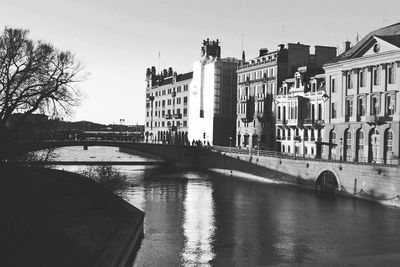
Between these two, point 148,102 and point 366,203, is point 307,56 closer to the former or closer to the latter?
point 366,203

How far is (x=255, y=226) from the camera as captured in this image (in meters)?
43.5

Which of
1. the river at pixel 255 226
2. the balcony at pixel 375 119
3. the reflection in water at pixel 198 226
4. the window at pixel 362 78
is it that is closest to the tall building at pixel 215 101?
the window at pixel 362 78

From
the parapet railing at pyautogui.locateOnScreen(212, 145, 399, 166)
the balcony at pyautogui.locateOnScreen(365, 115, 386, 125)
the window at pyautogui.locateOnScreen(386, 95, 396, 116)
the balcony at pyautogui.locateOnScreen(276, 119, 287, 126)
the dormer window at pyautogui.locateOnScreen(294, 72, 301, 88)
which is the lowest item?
the parapet railing at pyautogui.locateOnScreen(212, 145, 399, 166)

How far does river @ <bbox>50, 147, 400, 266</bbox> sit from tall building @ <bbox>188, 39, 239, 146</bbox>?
2074 inches

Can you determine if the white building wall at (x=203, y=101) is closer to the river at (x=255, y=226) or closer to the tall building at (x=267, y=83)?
the tall building at (x=267, y=83)

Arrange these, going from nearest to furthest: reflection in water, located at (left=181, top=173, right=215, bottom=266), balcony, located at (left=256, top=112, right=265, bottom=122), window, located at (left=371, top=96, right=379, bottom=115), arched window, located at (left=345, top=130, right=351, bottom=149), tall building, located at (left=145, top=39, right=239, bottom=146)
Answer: reflection in water, located at (left=181, top=173, right=215, bottom=266), window, located at (left=371, top=96, right=379, bottom=115), arched window, located at (left=345, top=130, right=351, bottom=149), balcony, located at (left=256, top=112, right=265, bottom=122), tall building, located at (left=145, top=39, right=239, bottom=146)

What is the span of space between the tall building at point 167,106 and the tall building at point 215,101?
1091 cm

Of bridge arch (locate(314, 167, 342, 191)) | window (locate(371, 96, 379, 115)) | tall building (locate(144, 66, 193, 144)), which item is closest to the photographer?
bridge arch (locate(314, 167, 342, 191))

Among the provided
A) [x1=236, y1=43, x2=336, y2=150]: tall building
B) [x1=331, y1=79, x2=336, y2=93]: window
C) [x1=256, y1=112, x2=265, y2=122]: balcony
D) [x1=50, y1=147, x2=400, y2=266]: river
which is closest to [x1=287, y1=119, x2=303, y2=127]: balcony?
[x1=236, y1=43, x2=336, y2=150]: tall building

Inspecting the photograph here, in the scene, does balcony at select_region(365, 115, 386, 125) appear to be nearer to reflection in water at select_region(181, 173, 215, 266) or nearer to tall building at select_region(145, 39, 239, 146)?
reflection in water at select_region(181, 173, 215, 266)

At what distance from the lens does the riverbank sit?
24859 mm

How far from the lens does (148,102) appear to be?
169375 millimetres

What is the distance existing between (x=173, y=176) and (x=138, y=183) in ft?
45.4

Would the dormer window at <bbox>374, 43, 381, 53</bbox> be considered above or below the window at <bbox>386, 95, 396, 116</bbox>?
above
